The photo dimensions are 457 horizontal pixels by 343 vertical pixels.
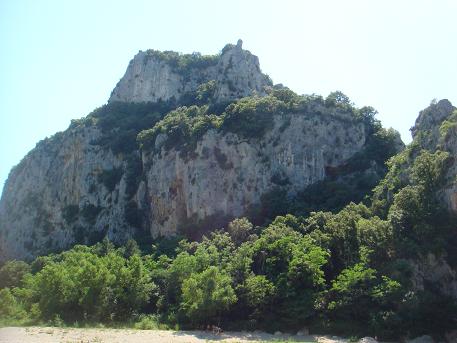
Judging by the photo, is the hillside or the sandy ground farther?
the hillside

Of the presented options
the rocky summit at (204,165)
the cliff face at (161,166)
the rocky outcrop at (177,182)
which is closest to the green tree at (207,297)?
the rocky summit at (204,165)

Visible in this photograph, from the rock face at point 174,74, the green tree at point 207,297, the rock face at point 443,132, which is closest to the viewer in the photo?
the green tree at point 207,297

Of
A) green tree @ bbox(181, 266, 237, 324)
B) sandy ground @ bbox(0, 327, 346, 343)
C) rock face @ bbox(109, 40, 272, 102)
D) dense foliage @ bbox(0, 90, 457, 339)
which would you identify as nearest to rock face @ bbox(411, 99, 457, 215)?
dense foliage @ bbox(0, 90, 457, 339)

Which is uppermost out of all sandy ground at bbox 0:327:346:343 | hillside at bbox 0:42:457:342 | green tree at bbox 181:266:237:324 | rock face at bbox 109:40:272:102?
rock face at bbox 109:40:272:102

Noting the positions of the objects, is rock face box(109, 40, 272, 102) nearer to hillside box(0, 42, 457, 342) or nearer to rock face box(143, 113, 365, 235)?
hillside box(0, 42, 457, 342)

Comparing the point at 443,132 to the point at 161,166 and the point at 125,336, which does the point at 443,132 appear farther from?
the point at 161,166

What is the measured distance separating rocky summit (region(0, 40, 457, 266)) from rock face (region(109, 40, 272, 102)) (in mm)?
511

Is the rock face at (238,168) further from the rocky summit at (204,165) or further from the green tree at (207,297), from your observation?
the green tree at (207,297)

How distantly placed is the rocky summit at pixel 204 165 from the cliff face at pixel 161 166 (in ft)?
A: 0.65

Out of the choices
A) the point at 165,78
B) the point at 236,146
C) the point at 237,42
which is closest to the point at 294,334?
the point at 236,146

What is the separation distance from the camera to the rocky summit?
235ft

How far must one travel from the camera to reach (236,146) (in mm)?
75188

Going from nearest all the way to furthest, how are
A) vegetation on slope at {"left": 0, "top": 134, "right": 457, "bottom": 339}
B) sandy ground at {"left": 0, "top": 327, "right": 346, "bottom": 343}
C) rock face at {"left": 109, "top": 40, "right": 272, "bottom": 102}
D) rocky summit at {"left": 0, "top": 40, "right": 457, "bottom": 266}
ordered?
sandy ground at {"left": 0, "top": 327, "right": 346, "bottom": 343} → vegetation on slope at {"left": 0, "top": 134, "right": 457, "bottom": 339} → rocky summit at {"left": 0, "top": 40, "right": 457, "bottom": 266} → rock face at {"left": 109, "top": 40, "right": 272, "bottom": 102}

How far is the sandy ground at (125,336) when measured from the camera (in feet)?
108
